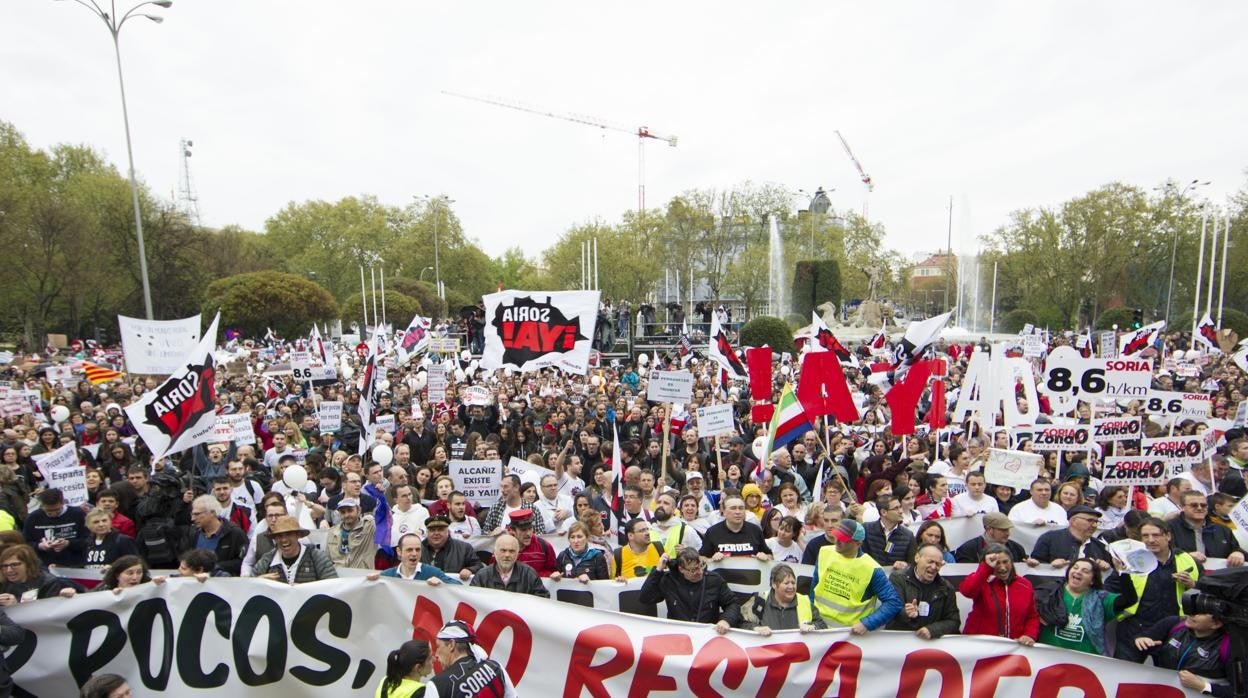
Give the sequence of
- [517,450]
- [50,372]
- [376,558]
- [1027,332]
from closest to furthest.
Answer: [376,558] → [517,450] → [50,372] → [1027,332]

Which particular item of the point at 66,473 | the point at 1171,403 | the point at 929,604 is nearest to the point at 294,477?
the point at 66,473

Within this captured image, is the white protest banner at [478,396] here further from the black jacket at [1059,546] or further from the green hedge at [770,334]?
the green hedge at [770,334]

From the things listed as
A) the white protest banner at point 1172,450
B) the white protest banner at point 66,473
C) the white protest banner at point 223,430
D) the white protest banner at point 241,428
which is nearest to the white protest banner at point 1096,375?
the white protest banner at point 1172,450

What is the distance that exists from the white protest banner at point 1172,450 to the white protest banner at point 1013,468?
914mm

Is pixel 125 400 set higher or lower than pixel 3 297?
lower

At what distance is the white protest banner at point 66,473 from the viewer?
23.1 ft

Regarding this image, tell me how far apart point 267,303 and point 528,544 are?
41569 mm

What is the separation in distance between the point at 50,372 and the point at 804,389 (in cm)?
1814

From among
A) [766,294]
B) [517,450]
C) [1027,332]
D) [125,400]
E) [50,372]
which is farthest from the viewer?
[766,294]

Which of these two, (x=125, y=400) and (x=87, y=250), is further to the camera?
(x=87, y=250)

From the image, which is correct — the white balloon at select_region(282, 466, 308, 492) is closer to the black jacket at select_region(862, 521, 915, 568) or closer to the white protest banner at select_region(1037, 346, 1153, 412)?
the black jacket at select_region(862, 521, 915, 568)

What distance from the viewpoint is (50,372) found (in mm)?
17766

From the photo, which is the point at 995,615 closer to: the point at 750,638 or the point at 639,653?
the point at 750,638

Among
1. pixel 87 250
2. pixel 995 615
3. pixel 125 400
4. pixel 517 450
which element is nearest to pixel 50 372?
pixel 125 400
